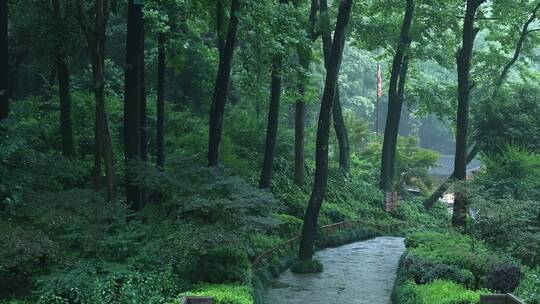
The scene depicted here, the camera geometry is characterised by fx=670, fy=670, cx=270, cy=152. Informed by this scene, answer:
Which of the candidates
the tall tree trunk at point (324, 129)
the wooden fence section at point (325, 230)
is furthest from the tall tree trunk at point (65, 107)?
the tall tree trunk at point (324, 129)

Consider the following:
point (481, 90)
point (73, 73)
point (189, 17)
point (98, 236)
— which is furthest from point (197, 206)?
point (481, 90)

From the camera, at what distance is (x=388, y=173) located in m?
38.1

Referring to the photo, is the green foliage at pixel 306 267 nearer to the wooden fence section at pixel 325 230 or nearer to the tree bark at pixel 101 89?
the wooden fence section at pixel 325 230

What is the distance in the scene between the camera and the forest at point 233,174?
13.7m

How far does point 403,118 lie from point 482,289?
211ft

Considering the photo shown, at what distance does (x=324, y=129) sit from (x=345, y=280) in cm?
466

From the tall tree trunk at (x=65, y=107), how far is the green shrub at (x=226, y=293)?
10.7 meters

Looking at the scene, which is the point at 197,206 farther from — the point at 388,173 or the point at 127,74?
the point at 388,173

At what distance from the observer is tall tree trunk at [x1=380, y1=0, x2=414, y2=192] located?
110 ft

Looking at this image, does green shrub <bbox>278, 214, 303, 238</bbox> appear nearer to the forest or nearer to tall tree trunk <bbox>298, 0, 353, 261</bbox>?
the forest

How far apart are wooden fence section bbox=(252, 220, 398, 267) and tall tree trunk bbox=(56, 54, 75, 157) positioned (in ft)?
26.3

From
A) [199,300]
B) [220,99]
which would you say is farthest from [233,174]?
[199,300]

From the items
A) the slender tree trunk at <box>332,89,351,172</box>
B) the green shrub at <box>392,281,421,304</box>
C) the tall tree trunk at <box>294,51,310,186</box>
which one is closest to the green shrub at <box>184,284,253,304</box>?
the green shrub at <box>392,281,421,304</box>

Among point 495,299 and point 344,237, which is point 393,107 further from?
point 495,299
